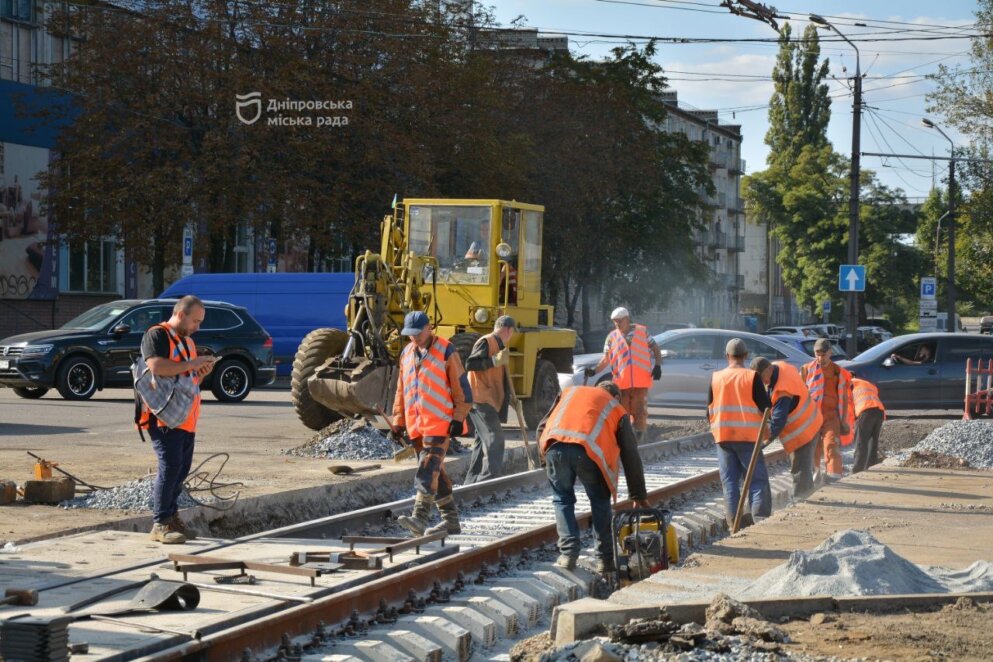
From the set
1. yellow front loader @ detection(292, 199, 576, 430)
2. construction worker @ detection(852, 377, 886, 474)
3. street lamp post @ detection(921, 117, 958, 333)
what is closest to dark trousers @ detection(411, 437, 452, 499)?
yellow front loader @ detection(292, 199, 576, 430)

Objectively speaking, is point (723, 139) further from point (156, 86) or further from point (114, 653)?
point (114, 653)

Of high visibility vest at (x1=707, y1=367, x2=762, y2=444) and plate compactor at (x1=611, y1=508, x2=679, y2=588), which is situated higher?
high visibility vest at (x1=707, y1=367, x2=762, y2=444)

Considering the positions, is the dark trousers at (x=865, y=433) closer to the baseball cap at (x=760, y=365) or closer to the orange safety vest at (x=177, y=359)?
the baseball cap at (x=760, y=365)

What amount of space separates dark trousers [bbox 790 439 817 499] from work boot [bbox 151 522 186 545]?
6.47 m

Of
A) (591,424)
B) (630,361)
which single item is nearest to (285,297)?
(630,361)

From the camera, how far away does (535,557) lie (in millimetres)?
11531

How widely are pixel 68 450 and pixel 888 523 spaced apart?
356 inches

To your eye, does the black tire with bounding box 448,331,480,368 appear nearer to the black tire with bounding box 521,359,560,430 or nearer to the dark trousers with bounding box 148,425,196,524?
the black tire with bounding box 521,359,560,430

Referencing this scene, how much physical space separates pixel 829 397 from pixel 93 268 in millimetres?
29645

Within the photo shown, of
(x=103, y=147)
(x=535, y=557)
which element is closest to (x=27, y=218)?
(x=103, y=147)

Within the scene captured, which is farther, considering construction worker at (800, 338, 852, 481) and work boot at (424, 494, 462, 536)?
construction worker at (800, 338, 852, 481)

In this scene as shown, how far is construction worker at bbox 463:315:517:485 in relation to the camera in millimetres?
14555

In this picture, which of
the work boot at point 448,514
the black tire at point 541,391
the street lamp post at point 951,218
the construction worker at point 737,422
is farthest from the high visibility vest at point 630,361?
the street lamp post at point 951,218

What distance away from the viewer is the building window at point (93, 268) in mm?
40344
